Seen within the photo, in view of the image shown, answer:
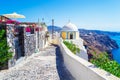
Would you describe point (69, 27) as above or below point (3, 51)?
above

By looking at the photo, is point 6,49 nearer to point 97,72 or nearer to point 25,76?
point 25,76

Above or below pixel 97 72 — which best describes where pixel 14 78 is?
below

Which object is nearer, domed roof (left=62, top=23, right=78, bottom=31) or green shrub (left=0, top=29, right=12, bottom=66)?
green shrub (left=0, top=29, right=12, bottom=66)

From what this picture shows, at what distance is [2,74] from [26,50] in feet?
20.5

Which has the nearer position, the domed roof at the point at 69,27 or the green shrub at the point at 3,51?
the green shrub at the point at 3,51

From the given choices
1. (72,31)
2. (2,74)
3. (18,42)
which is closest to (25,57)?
(18,42)

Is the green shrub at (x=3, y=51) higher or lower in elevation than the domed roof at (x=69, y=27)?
lower

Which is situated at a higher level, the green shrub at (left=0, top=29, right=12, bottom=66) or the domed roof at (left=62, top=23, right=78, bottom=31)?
the domed roof at (left=62, top=23, right=78, bottom=31)

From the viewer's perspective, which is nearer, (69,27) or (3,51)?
(3,51)

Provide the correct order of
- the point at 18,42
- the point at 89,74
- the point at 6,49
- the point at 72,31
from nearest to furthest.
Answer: the point at 89,74 < the point at 6,49 < the point at 18,42 < the point at 72,31

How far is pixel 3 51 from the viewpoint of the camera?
12953 millimetres

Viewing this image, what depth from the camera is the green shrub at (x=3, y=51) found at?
12.8 m

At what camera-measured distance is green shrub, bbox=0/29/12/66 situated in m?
12.8

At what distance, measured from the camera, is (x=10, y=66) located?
1359cm
